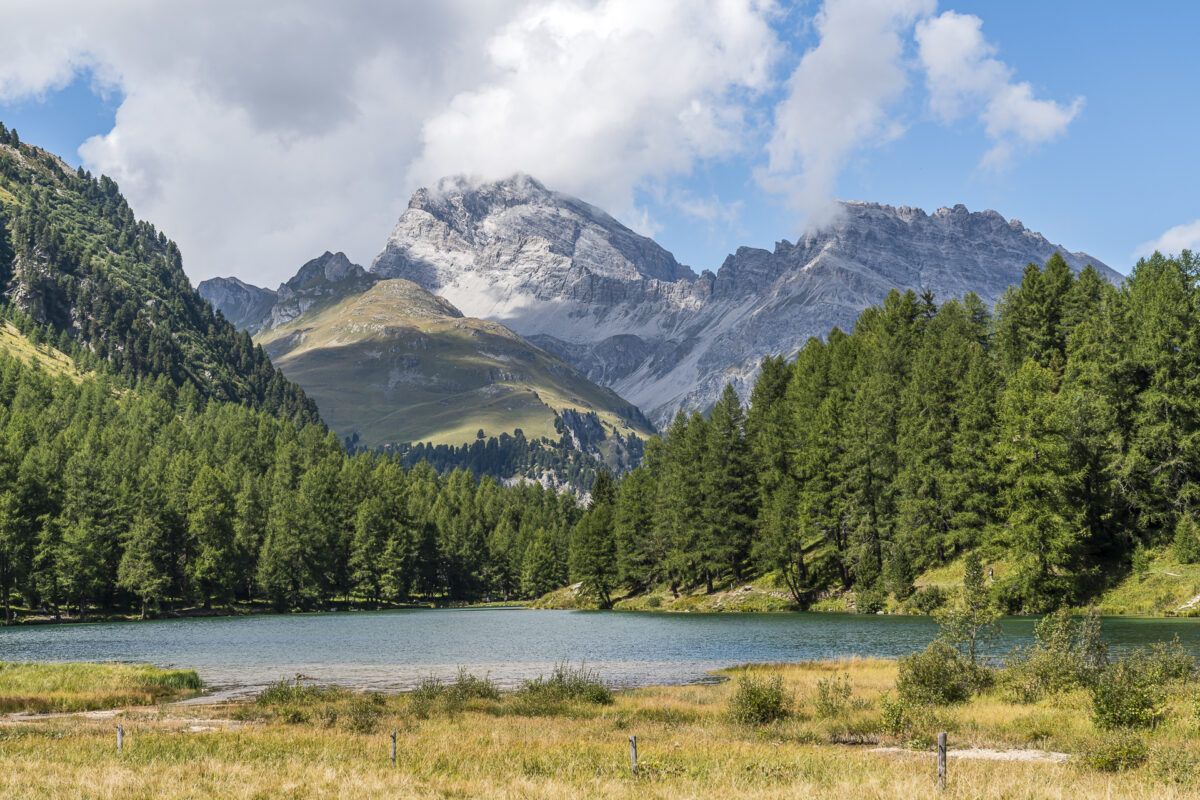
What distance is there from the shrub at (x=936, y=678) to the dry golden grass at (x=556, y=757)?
40.7 inches

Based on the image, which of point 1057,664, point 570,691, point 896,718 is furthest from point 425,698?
point 1057,664

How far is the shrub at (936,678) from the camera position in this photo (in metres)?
33.8

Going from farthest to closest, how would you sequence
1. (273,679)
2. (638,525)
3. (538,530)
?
(538,530)
(638,525)
(273,679)

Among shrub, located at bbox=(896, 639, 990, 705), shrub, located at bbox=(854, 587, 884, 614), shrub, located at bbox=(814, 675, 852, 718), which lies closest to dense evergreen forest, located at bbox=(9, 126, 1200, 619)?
shrub, located at bbox=(854, 587, 884, 614)

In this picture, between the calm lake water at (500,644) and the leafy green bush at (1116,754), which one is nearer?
the leafy green bush at (1116,754)

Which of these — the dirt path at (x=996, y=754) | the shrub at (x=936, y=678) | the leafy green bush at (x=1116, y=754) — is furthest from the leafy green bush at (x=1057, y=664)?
the leafy green bush at (x=1116, y=754)

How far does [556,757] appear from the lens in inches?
1016

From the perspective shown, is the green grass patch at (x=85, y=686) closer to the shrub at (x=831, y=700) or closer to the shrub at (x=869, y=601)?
the shrub at (x=831, y=700)

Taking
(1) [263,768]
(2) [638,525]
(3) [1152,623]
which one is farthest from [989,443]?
(1) [263,768]

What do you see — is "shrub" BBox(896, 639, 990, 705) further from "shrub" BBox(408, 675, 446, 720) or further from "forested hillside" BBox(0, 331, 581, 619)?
"forested hillside" BBox(0, 331, 581, 619)

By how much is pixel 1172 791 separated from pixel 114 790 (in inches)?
959

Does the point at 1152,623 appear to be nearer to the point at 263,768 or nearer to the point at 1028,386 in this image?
the point at 1028,386

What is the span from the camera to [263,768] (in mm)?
24266

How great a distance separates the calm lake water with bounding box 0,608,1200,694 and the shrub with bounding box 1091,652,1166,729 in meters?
18.5
